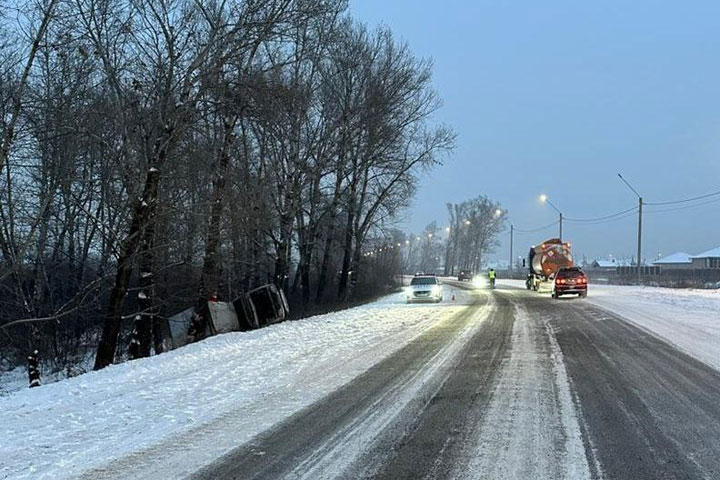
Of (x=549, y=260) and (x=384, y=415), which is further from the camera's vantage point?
(x=549, y=260)

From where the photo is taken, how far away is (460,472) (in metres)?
4.94

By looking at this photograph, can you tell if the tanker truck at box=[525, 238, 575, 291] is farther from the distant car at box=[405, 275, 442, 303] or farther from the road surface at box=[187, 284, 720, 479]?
the road surface at box=[187, 284, 720, 479]

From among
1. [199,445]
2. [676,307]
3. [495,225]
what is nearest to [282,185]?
[676,307]

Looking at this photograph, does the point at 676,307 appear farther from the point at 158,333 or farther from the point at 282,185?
the point at 158,333

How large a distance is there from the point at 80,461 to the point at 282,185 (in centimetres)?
1967

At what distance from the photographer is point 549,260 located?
4262 cm

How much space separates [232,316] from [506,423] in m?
14.0

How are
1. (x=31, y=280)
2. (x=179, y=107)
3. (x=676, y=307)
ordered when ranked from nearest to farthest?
(x=179, y=107)
(x=31, y=280)
(x=676, y=307)

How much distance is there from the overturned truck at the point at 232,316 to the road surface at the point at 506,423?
8.45 meters

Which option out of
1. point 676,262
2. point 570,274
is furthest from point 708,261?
point 570,274

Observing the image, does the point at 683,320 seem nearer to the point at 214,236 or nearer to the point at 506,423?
the point at 214,236

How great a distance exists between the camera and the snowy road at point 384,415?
5.14m

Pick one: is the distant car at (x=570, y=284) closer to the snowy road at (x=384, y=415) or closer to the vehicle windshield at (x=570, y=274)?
the vehicle windshield at (x=570, y=274)

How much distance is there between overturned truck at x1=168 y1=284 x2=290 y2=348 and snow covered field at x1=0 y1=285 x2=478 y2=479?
4.93 meters
